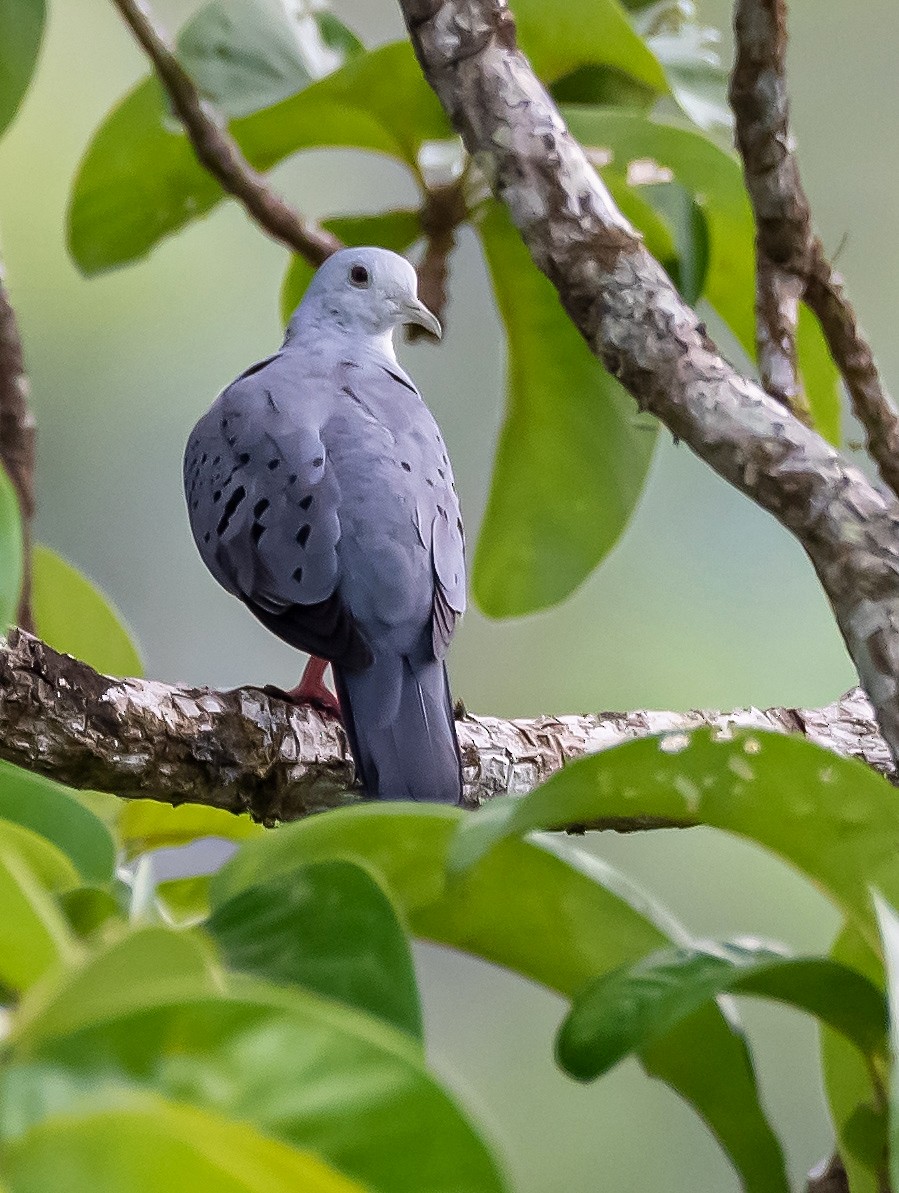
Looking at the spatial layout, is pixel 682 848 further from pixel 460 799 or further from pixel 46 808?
pixel 46 808

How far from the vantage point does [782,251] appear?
4.46 feet

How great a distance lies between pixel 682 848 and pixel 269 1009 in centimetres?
358

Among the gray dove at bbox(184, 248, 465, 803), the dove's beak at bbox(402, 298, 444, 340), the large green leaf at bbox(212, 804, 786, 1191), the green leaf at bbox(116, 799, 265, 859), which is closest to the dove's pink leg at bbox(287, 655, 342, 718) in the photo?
the gray dove at bbox(184, 248, 465, 803)

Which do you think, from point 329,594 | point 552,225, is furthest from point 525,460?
point 552,225

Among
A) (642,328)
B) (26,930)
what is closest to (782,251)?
(642,328)

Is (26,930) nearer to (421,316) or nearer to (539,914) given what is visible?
(539,914)

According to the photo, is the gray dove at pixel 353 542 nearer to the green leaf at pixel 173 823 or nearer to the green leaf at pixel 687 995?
the green leaf at pixel 173 823

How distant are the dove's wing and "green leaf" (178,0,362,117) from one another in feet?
1.27

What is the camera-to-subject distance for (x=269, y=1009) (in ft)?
1.42

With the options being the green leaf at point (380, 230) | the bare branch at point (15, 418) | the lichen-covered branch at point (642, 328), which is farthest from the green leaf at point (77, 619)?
the lichen-covered branch at point (642, 328)

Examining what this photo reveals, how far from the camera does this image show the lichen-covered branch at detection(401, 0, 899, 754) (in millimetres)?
847

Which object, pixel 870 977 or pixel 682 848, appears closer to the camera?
pixel 870 977

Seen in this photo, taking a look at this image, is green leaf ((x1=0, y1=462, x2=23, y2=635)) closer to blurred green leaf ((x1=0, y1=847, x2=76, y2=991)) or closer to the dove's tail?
blurred green leaf ((x1=0, y1=847, x2=76, y2=991))

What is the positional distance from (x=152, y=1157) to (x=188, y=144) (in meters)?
1.68
